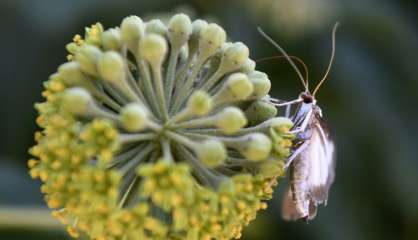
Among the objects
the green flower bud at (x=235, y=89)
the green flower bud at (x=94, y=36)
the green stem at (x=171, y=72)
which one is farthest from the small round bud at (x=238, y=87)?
the green flower bud at (x=94, y=36)

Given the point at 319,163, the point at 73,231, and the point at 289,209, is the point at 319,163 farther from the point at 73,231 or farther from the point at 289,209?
the point at 73,231

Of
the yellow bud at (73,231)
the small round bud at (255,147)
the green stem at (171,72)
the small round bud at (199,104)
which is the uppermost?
the green stem at (171,72)

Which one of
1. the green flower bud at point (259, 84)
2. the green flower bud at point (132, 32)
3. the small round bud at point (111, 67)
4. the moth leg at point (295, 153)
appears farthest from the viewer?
the moth leg at point (295, 153)

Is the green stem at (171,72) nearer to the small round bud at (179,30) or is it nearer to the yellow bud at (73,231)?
the small round bud at (179,30)

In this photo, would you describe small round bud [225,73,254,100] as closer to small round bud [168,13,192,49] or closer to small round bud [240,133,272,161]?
small round bud [240,133,272,161]

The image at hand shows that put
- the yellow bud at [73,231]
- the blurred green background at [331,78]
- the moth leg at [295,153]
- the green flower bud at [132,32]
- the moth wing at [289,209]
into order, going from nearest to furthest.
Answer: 1. the green flower bud at [132,32]
2. the yellow bud at [73,231]
3. the moth leg at [295,153]
4. the moth wing at [289,209]
5. the blurred green background at [331,78]

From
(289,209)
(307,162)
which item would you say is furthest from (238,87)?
(289,209)

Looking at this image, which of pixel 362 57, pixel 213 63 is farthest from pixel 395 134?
pixel 213 63
